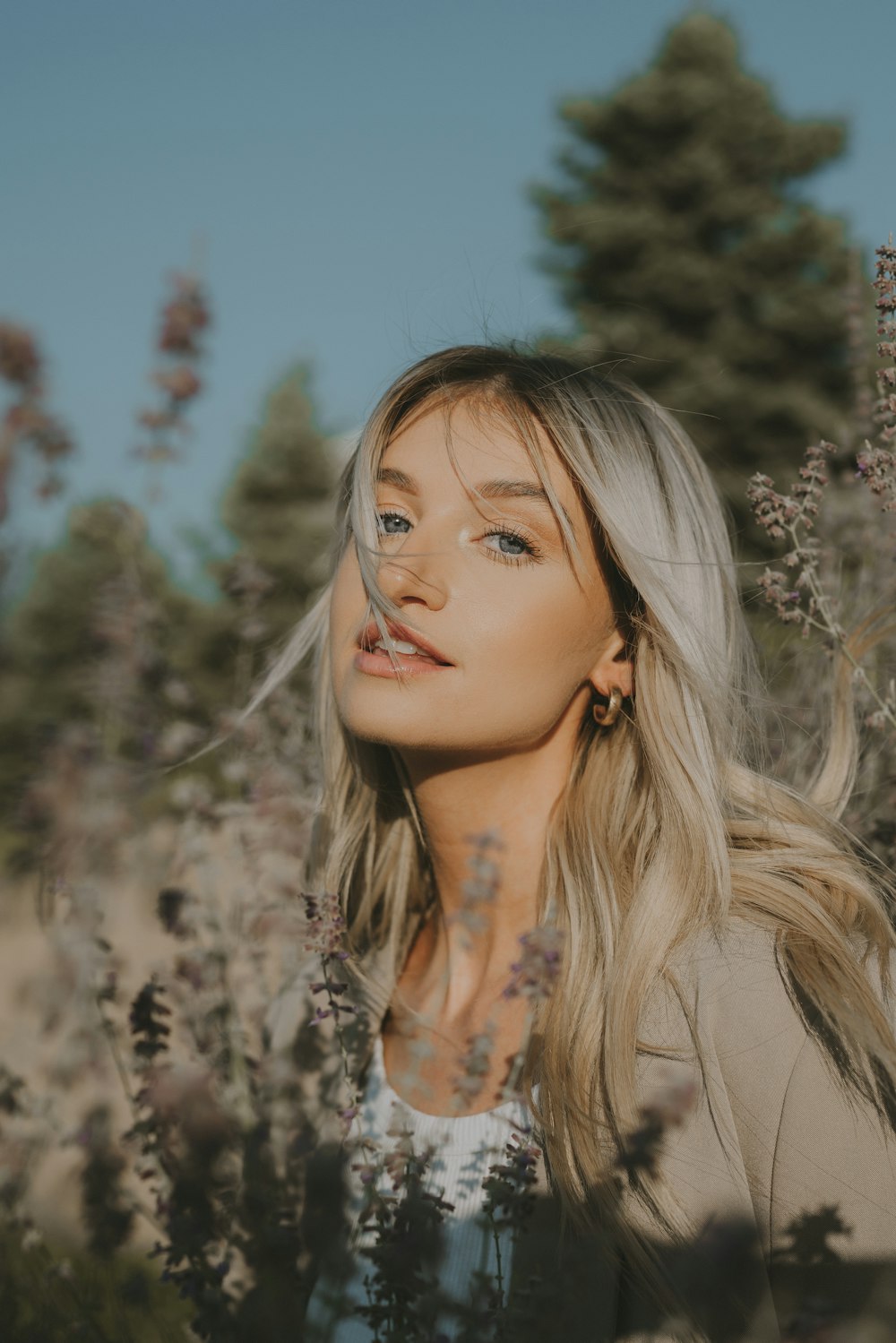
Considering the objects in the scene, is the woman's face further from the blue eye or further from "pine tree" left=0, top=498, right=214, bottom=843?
"pine tree" left=0, top=498, right=214, bottom=843

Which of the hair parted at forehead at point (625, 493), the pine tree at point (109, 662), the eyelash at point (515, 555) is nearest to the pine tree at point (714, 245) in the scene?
the hair parted at forehead at point (625, 493)

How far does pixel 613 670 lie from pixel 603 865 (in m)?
0.44

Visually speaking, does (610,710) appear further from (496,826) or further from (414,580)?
(414,580)

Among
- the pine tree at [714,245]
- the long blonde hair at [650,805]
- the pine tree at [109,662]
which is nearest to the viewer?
the pine tree at [109,662]

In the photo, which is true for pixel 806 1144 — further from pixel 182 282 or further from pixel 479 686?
pixel 182 282

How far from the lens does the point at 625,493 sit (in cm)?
233

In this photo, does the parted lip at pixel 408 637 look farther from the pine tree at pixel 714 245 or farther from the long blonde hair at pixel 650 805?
the pine tree at pixel 714 245

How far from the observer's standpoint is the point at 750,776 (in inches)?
90.7

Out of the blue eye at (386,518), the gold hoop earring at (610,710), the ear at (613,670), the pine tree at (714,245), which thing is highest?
the pine tree at (714,245)

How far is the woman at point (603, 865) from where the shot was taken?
1761 mm

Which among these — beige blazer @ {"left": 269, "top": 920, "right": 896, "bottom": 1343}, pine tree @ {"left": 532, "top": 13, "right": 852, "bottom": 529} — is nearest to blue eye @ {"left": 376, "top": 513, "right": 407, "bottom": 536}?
beige blazer @ {"left": 269, "top": 920, "right": 896, "bottom": 1343}

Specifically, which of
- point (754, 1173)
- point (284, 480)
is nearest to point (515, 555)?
point (754, 1173)

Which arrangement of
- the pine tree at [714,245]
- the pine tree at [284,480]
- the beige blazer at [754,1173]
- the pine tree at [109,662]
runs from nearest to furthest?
the pine tree at [109,662]
the beige blazer at [754,1173]
the pine tree at [714,245]
the pine tree at [284,480]

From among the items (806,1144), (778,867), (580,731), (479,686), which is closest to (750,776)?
(778,867)
